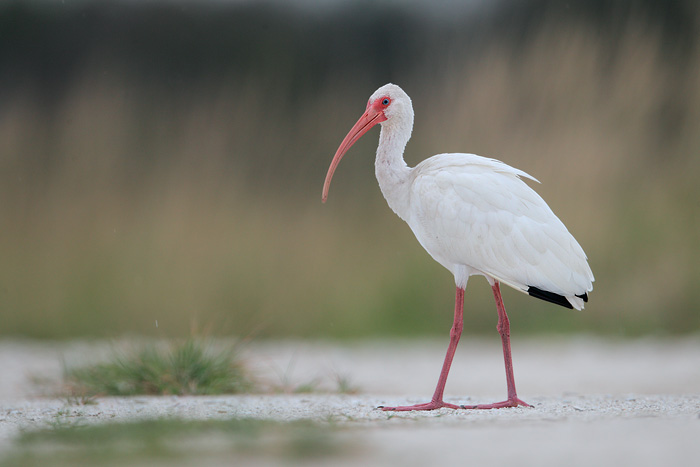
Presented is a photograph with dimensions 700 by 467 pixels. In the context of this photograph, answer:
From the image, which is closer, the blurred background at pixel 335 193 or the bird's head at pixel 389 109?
the bird's head at pixel 389 109

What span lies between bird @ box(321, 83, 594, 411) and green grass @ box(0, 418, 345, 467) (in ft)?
4.36

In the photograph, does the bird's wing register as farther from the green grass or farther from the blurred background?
the blurred background

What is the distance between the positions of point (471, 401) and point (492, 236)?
1157 millimetres

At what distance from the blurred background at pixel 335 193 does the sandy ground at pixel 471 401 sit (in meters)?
0.53

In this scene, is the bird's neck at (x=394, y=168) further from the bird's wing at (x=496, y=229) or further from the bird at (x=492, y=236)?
the bird's wing at (x=496, y=229)

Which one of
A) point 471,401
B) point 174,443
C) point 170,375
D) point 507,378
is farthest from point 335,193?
point 174,443

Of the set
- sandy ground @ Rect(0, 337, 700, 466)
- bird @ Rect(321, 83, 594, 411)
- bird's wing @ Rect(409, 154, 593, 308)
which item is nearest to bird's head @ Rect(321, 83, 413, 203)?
bird @ Rect(321, 83, 594, 411)

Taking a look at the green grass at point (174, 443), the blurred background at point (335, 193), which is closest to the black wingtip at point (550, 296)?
the green grass at point (174, 443)

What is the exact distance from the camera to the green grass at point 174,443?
326 centimetres

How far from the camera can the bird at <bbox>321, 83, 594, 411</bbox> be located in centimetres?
508

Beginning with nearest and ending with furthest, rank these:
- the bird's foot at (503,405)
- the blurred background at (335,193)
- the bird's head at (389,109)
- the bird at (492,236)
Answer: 1. the bird's foot at (503,405)
2. the bird at (492,236)
3. the bird's head at (389,109)
4. the blurred background at (335,193)

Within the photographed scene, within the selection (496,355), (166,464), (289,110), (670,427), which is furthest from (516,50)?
(166,464)

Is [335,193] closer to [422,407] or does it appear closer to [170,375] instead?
[170,375]

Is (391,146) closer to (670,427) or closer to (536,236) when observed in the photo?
(536,236)
